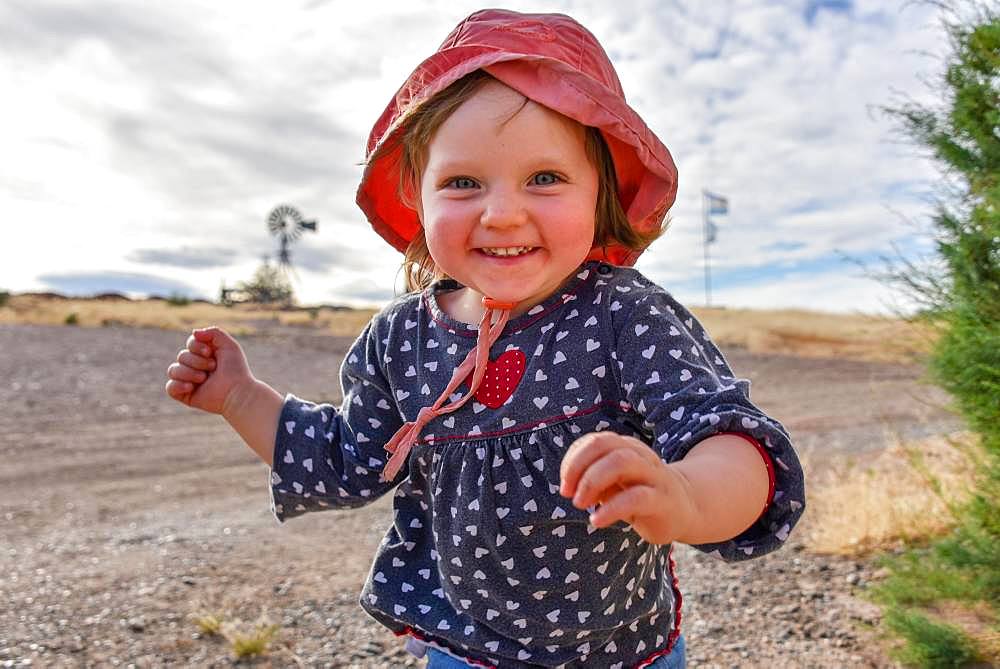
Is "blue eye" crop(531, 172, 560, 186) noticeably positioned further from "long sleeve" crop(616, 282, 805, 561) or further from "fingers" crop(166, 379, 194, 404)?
"fingers" crop(166, 379, 194, 404)

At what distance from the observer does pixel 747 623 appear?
3.44 metres

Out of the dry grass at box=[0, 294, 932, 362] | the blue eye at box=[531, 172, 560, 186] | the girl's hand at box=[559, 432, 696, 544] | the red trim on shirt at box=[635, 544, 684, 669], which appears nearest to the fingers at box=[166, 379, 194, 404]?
the blue eye at box=[531, 172, 560, 186]

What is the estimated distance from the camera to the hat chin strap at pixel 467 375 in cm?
184

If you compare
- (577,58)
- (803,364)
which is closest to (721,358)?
(577,58)

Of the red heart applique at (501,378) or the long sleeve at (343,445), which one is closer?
the red heart applique at (501,378)

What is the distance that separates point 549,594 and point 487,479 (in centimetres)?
27

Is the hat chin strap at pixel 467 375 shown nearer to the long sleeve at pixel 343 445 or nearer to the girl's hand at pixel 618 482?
the long sleeve at pixel 343 445

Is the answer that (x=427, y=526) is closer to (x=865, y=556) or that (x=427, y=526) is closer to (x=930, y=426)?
(x=865, y=556)

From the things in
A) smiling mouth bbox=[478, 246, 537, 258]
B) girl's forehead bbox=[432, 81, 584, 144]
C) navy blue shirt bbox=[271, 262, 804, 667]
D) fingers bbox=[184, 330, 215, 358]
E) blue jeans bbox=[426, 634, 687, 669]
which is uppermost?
girl's forehead bbox=[432, 81, 584, 144]

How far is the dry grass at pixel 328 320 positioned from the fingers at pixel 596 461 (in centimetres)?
1770

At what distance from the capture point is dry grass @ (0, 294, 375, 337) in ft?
70.1

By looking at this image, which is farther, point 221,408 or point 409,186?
point 221,408

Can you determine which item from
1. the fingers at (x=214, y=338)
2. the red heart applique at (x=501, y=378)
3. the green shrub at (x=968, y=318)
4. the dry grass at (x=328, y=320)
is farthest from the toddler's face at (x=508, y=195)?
the dry grass at (x=328, y=320)

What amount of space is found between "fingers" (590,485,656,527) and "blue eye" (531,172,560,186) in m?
0.78
